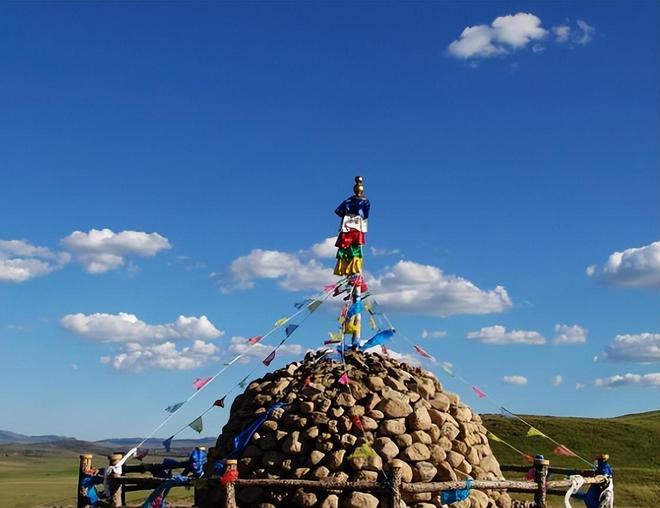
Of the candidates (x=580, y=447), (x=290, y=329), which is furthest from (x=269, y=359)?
(x=580, y=447)

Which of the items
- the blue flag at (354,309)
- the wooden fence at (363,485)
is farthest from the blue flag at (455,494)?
the blue flag at (354,309)

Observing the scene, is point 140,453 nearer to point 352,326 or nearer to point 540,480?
point 352,326

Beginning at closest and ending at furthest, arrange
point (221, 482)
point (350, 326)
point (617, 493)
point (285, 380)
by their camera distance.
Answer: point (221, 482)
point (285, 380)
point (350, 326)
point (617, 493)

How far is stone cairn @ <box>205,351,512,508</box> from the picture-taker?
1193 cm

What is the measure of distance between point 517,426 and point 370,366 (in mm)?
48578

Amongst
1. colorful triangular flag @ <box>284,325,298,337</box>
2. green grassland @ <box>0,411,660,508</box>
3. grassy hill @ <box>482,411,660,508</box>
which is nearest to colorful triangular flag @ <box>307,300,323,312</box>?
colorful triangular flag @ <box>284,325,298,337</box>

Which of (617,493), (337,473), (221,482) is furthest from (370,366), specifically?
(617,493)

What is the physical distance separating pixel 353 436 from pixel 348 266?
4304mm

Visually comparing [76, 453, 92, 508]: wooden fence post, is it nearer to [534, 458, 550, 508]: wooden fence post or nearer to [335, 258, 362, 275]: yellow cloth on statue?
[335, 258, 362, 275]: yellow cloth on statue

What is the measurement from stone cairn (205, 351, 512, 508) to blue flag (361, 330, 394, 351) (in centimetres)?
61

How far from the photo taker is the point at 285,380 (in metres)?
14.0

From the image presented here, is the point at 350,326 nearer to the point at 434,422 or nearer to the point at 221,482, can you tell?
the point at 434,422

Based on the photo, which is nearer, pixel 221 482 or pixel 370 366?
pixel 221 482

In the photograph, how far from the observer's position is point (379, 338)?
15.1m
